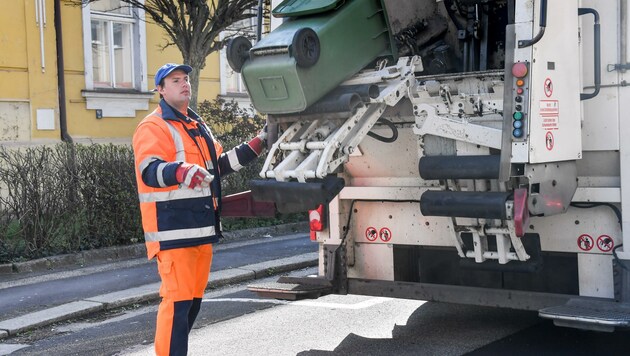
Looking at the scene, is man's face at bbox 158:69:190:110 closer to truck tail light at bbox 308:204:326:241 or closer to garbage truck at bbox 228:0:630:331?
garbage truck at bbox 228:0:630:331

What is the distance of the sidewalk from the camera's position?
290 inches

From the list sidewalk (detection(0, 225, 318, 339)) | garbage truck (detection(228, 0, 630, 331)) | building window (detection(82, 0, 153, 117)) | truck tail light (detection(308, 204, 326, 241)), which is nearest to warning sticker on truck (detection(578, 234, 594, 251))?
garbage truck (detection(228, 0, 630, 331))

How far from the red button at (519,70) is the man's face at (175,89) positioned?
1806mm

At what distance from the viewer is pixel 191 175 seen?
4.66 meters

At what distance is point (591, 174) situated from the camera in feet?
16.9

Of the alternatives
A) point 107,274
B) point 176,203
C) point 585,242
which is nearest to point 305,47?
point 176,203

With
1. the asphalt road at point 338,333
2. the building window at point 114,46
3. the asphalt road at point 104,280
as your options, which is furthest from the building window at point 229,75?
the asphalt road at point 338,333

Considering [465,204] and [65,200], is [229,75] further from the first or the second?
[465,204]

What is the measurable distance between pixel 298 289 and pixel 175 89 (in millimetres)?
1658

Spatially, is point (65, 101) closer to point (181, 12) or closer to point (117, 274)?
point (181, 12)

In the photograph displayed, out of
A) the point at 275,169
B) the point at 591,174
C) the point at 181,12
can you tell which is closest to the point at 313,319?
the point at 275,169

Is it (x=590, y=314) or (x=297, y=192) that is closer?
(x=590, y=314)

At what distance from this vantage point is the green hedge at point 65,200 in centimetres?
923

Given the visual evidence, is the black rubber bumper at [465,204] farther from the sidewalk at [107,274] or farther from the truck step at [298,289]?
the sidewalk at [107,274]
